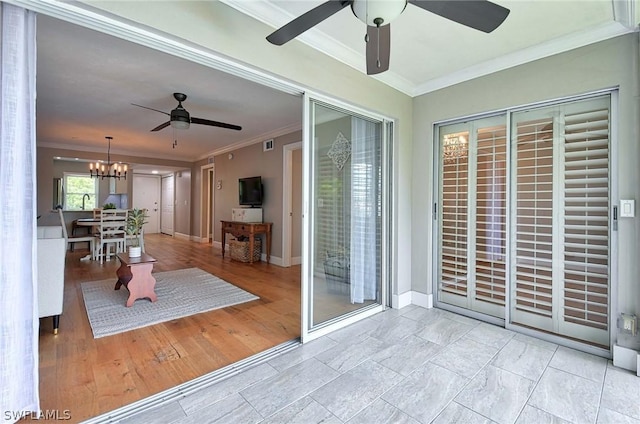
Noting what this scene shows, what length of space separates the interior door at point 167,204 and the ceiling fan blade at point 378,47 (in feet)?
32.2

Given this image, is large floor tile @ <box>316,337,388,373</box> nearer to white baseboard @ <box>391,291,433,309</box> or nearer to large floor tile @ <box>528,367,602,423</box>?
white baseboard @ <box>391,291,433,309</box>

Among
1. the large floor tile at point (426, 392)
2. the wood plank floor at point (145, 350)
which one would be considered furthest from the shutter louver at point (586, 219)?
the wood plank floor at point (145, 350)

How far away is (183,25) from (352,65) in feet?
4.88

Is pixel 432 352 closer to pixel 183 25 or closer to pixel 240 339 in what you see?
pixel 240 339

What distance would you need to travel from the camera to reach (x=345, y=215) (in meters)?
2.95

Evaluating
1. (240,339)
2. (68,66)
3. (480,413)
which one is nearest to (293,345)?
(240,339)

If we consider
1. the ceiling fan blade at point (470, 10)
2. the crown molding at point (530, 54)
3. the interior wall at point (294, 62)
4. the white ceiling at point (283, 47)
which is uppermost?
the white ceiling at point (283, 47)

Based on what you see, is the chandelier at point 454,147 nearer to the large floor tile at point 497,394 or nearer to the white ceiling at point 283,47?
the white ceiling at point 283,47

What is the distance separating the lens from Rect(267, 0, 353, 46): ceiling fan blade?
1358 mm

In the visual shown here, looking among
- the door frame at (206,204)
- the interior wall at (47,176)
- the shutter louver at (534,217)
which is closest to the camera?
the shutter louver at (534,217)

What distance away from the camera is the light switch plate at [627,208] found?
213cm

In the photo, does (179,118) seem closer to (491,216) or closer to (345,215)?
(345,215)

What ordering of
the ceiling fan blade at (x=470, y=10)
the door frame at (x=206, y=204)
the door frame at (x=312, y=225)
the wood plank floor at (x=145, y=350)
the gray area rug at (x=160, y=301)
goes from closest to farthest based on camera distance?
1. the ceiling fan blade at (x=470, y=10)
2. the wood plank floor at (x=145, y=350)
3. the door frame at (x=312, y=225)
4. the gray area rug at (x=160, y=301)
5. the door frame at (x=206, y=204)

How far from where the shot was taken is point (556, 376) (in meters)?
2.01
